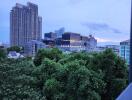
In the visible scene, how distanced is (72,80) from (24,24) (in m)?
33.3

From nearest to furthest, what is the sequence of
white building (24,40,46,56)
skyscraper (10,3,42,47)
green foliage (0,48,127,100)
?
green foliage (0,48,127,100), white building (24,40,46,56), skyscraper (10,3,42,47)

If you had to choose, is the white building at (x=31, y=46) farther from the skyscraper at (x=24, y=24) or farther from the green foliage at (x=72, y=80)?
the green foliage at (x=72, y=80)

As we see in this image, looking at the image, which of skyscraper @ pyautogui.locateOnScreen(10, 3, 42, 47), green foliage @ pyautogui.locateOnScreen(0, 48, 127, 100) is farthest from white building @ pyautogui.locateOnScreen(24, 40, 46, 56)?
green foliage @ pyautogui.locateOnScreen(0, 48, 127, 100)

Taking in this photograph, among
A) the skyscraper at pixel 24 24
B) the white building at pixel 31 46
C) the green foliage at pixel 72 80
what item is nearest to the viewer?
the green foliage at pixel 72 80

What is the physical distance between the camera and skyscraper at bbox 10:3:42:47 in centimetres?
3866

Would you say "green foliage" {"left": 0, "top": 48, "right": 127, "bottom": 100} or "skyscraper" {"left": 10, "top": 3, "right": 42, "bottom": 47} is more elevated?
"skyscraper" {"left": 10, "top": 3, "right": 42, "bottom": 47}

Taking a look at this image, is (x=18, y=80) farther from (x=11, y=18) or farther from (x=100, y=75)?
(x=11, y=18)

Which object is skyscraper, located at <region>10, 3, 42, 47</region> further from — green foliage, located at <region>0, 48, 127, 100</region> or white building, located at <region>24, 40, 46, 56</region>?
green foliage, located at <region>0, 48, 127, 100</region>

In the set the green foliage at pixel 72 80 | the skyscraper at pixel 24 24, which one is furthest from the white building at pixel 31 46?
the green foliage at pixel 72 80

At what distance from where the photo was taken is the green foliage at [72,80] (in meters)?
8.00

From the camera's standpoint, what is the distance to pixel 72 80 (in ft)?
27.8

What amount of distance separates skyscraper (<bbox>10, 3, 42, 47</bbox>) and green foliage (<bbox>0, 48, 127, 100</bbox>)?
94.2 feet

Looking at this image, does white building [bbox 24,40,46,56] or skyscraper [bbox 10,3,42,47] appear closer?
white building [bbox 24,40,46,56]

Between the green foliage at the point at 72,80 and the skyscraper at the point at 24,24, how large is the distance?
28.7m
